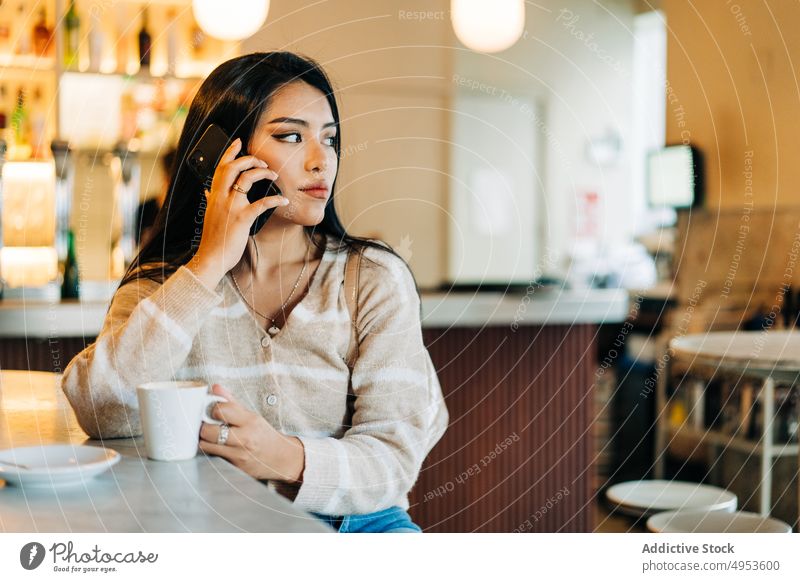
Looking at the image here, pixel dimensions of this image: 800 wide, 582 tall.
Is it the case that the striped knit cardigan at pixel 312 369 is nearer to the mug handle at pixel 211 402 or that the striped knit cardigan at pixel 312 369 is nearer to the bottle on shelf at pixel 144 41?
the mug handle at pixel 211 402

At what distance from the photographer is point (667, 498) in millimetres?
1170

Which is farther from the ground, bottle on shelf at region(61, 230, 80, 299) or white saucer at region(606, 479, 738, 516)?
bottle on shelf at region(61, 230, 80, 299)

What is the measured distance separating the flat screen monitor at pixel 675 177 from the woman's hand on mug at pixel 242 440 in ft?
8.38

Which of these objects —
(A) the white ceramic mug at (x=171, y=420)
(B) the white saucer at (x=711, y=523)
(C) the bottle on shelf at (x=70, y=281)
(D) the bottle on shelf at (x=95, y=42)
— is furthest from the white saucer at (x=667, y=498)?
(D) the bottle on shelf at (x=95, y=42)

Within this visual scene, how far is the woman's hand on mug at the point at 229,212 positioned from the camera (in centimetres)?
84

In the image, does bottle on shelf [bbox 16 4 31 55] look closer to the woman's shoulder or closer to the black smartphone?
the black smartphone

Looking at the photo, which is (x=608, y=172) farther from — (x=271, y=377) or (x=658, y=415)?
(x=271, y=377)

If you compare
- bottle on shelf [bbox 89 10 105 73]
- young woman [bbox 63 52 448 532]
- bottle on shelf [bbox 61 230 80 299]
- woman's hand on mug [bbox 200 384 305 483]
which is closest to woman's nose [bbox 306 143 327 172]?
young woman [bbox 63 52 448 532]

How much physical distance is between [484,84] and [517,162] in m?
0.36

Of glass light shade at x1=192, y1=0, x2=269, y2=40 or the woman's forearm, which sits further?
glass light shade at x1=192, y1=0, x2=269, y2=40

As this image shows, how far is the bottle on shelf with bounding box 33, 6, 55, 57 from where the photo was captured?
2346 mm

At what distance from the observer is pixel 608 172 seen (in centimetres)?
381

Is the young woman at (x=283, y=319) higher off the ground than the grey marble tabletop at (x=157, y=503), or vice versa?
the young woman at (x=283, y=319)
